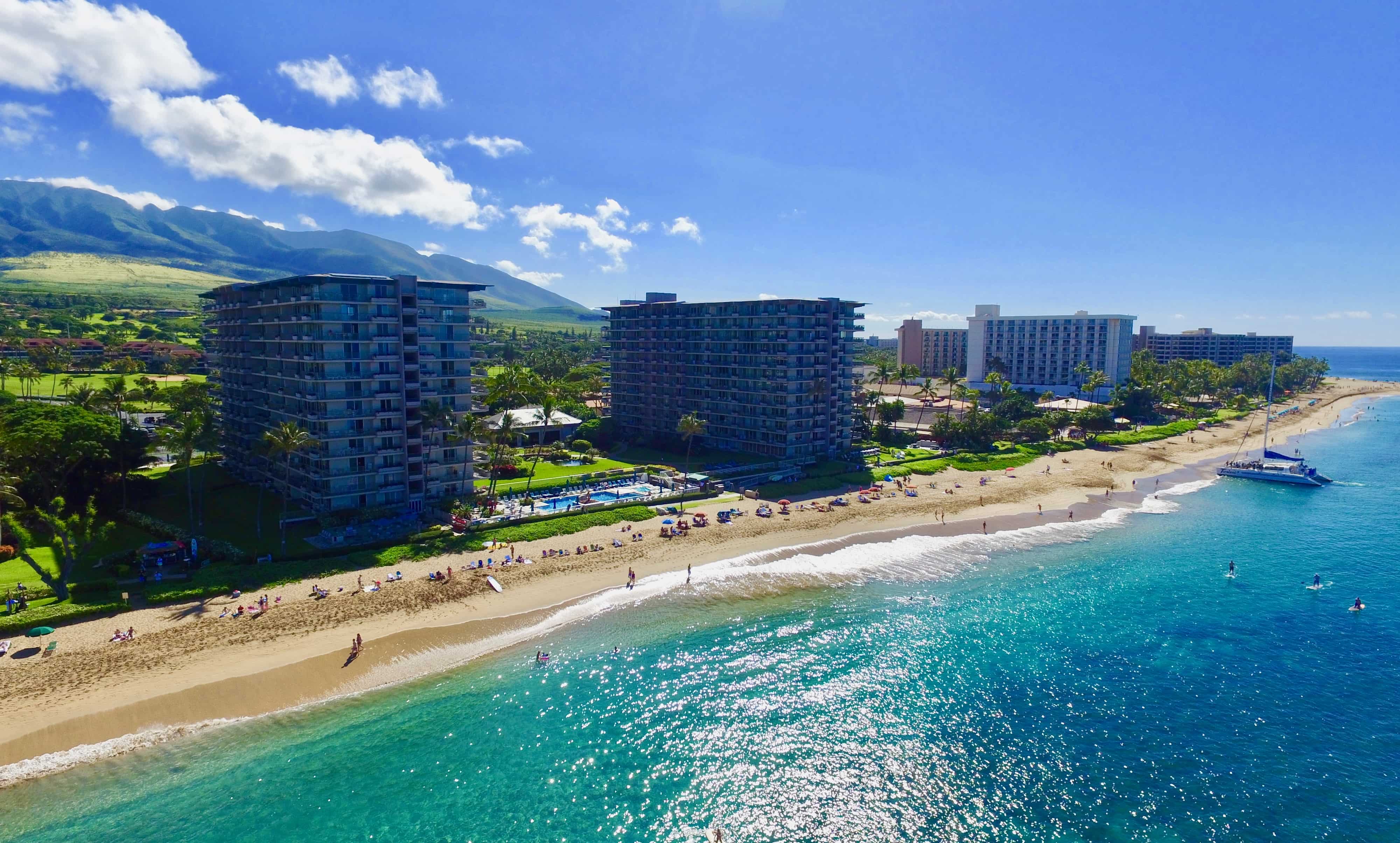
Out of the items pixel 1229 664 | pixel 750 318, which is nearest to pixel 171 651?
pixel 1229 664

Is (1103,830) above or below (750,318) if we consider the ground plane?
below

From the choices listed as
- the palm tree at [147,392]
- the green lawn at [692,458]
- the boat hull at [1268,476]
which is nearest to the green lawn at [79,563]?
the palm tree at [147,392]

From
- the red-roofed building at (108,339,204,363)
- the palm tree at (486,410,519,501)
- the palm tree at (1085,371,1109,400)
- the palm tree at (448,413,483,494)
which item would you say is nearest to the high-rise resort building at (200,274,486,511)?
the palm tree at (448,413,483,494)

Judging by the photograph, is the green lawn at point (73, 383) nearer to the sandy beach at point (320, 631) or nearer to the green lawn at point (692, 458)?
the green lawn at point (692, 458)

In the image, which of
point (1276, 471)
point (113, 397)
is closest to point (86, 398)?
point (113, 397)

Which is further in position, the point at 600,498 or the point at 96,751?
the point at 600,498

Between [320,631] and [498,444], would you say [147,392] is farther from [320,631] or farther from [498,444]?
[320,631]

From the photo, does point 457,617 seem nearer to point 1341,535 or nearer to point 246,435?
point 246,435
